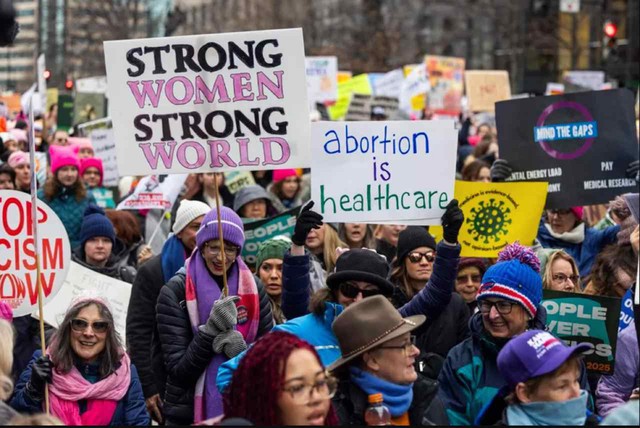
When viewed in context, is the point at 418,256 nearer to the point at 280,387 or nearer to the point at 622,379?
the point at 622,379

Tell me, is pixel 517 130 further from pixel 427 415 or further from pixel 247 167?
pixel 427 415

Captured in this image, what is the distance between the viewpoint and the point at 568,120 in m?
9.45

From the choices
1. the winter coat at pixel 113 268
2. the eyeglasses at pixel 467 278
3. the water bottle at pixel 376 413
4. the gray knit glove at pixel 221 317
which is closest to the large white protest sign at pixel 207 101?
the gray knit glove at pixel 221 317

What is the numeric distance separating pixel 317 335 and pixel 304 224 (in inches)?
39.4

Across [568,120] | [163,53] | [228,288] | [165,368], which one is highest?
[163,53]

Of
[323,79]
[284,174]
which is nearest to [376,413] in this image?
[284,174]

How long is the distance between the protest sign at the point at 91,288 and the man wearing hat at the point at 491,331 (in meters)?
3.17

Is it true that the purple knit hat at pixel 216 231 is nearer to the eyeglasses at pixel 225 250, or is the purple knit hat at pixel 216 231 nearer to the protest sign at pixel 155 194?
the eyeglasses at pixel 225 250

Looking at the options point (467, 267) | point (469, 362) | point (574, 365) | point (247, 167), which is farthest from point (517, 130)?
point (574, 365)

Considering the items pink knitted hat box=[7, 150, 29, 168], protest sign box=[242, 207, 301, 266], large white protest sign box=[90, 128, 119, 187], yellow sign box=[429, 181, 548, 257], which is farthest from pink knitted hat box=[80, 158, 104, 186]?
yellow sign box=[429, 181, 548, 257]

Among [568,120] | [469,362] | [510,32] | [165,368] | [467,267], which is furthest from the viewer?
[510,32]

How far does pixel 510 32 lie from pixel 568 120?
167 ft

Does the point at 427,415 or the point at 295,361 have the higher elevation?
the point at 295,361

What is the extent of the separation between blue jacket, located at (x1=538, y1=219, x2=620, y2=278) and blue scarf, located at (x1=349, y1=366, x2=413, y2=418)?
4328mm
